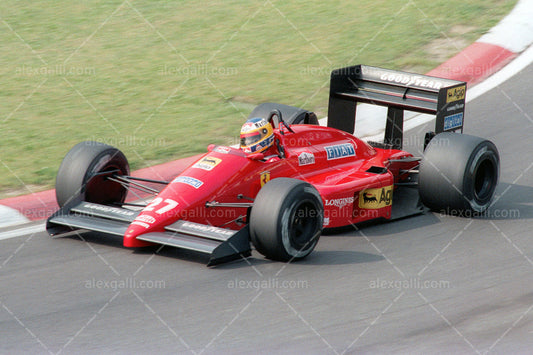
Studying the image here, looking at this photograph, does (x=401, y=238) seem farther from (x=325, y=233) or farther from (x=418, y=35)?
(x=418, y=35)

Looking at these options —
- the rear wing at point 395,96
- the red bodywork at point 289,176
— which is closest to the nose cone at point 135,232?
the red bodywork at point 289,176

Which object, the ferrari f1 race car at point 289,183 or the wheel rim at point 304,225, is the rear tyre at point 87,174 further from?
the wheel rim at point 304,225

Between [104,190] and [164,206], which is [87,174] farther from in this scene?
[164,206]

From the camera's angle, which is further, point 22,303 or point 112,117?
point 112,117

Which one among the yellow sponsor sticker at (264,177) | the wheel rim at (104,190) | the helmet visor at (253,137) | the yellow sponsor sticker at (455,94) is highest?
the yellow sponsor sticker at (455,94)

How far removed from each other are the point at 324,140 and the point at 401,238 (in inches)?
50.9

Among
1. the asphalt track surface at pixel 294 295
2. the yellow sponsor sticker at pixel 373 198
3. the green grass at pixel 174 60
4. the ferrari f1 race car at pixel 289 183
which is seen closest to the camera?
the asphalt track surface at pixel 294 295

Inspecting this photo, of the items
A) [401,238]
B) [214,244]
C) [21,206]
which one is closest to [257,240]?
[214,244]

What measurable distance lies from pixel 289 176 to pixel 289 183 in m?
0.93

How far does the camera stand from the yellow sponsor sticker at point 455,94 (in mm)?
8391

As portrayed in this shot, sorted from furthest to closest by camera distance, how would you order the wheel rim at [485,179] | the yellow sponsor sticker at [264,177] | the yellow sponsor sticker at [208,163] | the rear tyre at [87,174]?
the wheel rim at [485,179] < the rear tyre at [87,174] < the yellow sponsor sticker at [264,177] < the yellow sponsor sticker at [208,163]

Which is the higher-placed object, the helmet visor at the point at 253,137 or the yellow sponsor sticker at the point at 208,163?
the helmet visor at the point at 253,137

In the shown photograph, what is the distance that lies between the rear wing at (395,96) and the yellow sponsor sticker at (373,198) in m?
1.16

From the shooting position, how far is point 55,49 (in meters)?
14.4
